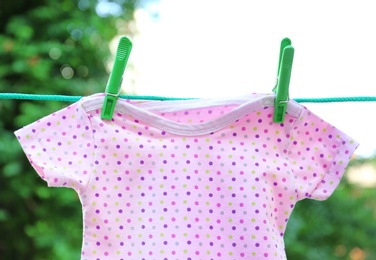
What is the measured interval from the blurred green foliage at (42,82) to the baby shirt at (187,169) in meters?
1.17

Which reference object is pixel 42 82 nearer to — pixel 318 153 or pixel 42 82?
pixel 42 82

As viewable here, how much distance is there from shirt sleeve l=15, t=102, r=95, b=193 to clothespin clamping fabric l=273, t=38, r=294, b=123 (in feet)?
0.84

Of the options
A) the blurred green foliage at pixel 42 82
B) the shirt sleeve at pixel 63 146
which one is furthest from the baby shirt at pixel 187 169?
the blurred green foliage at pixel 42 82

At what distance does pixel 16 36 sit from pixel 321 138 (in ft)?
4.92

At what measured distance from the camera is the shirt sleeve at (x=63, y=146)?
2.65 feet

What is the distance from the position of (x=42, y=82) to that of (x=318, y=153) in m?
1.40

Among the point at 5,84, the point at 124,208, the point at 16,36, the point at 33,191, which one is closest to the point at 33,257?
the point at 33,191

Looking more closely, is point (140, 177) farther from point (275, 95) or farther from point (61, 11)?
point (61, 11)

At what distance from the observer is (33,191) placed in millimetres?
2127

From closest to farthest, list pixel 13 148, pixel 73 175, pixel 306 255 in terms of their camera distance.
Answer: pixel 73 175 → pixel 13 148 → pixel 306 255

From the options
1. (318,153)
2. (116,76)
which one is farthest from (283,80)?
(116,76)

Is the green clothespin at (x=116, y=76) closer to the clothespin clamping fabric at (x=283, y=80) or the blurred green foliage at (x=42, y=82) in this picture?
the clothespin clamping fabric at (x=283, y=80)

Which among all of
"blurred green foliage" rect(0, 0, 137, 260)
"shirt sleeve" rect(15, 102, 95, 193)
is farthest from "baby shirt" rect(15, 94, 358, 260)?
"blurred green foliage" rect(0, 0, 137, 260)

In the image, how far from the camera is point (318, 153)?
0.87m
